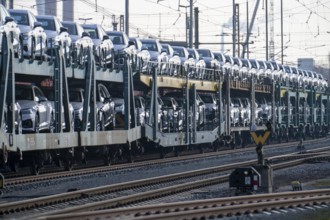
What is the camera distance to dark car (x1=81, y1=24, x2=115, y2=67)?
32844mm

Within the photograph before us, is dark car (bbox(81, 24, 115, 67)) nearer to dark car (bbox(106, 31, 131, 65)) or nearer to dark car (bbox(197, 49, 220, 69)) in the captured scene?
dark car (bbox(106, 31, 131, 65))

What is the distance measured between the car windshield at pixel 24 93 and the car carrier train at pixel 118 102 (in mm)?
28

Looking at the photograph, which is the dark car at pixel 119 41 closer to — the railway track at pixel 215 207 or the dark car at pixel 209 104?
the dark car at pixel 209 104

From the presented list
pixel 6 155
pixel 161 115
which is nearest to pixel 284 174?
pixel 6 155

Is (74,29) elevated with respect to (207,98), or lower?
elevated

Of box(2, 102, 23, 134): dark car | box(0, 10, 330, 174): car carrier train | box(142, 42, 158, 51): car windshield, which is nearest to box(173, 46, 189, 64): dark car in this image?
box(0, 10, 330, 174): car carrier train

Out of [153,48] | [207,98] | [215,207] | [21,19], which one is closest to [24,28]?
[21,19]

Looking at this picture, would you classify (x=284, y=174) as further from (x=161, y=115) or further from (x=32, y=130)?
(x=161, y=115)

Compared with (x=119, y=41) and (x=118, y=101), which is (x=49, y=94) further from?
(x=119, y=41)

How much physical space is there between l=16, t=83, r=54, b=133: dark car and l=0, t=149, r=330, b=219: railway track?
414 centimetres

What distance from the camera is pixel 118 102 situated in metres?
35.3

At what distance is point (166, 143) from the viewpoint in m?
37.7

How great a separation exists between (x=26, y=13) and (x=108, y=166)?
641cm

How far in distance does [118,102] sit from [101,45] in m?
2.94
